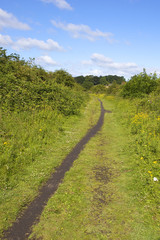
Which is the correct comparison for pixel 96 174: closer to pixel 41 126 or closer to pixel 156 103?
pixel 41 126

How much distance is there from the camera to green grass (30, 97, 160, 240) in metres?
3.79

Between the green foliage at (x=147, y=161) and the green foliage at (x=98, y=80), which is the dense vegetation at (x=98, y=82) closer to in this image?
the green foliage at (x=98, y=80)

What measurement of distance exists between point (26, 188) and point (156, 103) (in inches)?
530

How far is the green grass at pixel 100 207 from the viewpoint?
3787 mm

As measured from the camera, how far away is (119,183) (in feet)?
18.7

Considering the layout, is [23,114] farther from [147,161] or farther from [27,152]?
[147,161]

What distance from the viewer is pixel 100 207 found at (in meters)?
4.55

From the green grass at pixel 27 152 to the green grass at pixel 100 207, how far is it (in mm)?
776

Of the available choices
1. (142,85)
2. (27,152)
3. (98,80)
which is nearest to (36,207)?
(27,152)

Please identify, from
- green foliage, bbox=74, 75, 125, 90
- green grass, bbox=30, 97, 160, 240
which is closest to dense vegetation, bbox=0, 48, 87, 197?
green grass, bbox=30, 97, 160, 240

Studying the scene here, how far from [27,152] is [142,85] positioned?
715 inches

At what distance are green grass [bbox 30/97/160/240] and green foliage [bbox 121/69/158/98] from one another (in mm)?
16476

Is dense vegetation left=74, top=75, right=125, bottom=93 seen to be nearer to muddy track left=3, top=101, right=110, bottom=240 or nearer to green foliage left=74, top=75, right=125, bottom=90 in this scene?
green foliage left=74, top=75, right=125, bottom=90

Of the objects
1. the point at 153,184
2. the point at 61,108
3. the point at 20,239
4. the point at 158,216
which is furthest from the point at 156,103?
the point at 20,239
